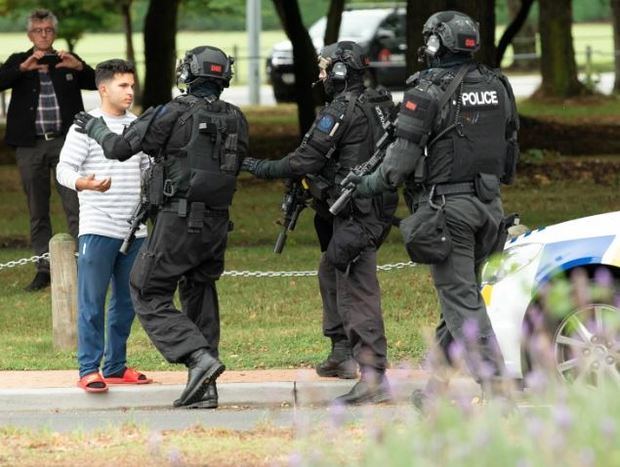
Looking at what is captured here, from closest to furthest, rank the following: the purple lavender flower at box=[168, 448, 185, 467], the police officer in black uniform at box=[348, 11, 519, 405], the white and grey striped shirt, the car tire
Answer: the purple lavender flower at box=[168, 448, 185, 467] → the police officer in black uniform at box=[348, 11, 519, 405] → the car tire → the white and grey striped shirt

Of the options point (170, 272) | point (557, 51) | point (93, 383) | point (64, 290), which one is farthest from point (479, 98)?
point (557, 51)

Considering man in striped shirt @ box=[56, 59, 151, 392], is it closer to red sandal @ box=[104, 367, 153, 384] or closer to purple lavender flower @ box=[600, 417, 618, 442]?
red sandal @ box=[104, 367, 153, 384]

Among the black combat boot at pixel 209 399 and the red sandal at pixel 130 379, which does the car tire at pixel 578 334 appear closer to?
the black combat boot at pixel 209 399

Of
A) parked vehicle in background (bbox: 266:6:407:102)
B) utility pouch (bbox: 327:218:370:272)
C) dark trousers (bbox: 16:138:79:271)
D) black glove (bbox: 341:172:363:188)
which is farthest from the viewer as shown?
parked vehicle in background (bbox: 266:6:407:102)

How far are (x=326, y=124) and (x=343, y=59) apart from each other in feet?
1.32

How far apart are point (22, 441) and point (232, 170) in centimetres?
202

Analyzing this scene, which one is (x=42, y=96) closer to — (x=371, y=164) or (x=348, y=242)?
(x=348, y=242)

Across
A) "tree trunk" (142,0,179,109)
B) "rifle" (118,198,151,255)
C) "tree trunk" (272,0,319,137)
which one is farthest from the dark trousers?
"tree trunk" (142,0,179,109)

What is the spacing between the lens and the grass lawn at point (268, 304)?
1042cm

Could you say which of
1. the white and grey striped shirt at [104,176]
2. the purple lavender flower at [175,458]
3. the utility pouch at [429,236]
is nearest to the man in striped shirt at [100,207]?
the white and grey striped shirt at [104,176]

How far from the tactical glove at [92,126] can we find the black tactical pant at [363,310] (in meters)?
1.49

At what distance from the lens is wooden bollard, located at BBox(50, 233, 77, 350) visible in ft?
34.1

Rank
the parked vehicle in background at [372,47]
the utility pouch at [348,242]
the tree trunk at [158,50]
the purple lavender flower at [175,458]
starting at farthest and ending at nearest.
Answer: the parked vehicle in background at [372,47] → the tree trunk at [158,50] → the utility pouch at [348,242] → the purple lavender flower at [175,458]

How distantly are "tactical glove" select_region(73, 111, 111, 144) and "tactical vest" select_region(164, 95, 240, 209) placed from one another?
1.19 ft
